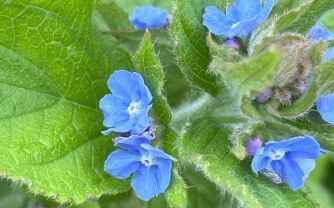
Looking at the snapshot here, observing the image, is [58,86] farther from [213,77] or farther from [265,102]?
[265,102]

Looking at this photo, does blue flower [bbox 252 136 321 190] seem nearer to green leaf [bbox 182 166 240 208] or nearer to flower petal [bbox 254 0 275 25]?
flower petal [bbox 254 0 275 25]

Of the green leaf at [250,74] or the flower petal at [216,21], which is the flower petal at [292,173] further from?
the flower petal at [216,21]

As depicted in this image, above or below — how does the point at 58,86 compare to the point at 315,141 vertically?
above

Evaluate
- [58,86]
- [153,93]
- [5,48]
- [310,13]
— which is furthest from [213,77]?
[5,48]

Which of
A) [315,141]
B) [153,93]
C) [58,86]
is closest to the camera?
[315,141]

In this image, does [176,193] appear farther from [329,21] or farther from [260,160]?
[329,21]

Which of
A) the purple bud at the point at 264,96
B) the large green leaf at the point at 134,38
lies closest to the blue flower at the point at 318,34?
the purple bud at the point at 264,96
